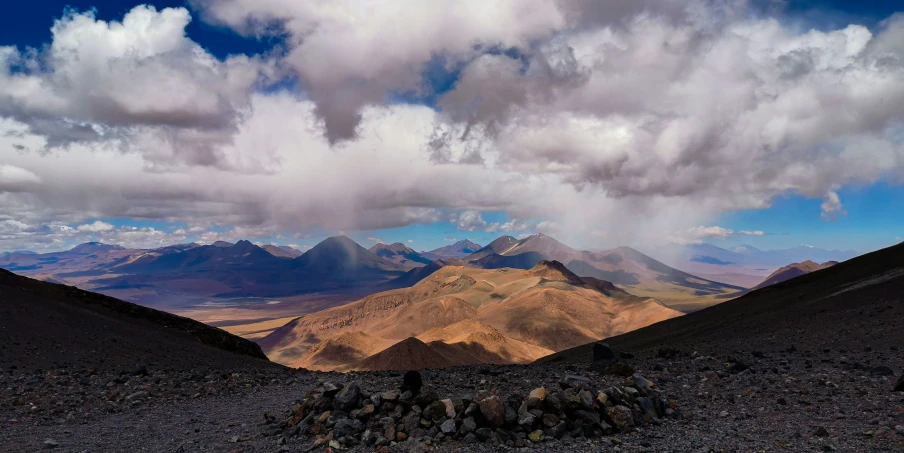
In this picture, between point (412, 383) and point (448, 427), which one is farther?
point (412, 383)

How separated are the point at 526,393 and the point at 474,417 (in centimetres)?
283

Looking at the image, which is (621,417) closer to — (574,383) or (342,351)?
(574,383)

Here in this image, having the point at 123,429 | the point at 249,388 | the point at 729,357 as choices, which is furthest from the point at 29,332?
the point at 729,357

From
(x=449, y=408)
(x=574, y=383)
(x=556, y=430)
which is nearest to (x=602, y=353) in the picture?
(x=574, y=383)

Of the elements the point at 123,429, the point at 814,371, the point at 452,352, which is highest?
the point at 814,371

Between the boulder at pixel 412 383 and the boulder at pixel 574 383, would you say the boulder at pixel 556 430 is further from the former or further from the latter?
the boulder at pixel 412 383

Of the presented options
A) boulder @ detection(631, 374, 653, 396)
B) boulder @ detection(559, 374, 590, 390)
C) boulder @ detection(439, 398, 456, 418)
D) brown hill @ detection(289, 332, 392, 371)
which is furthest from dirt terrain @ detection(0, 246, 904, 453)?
brown hill @ detection(289, 332, 392, 371)

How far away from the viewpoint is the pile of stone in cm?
1190

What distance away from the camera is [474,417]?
12242 mm

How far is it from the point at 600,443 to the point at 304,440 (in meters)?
6.86

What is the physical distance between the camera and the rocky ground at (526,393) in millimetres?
11312

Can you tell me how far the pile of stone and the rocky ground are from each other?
32 centimetres

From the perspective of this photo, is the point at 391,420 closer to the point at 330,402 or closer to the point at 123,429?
the point at 330,402

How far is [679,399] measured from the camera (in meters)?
14.7
